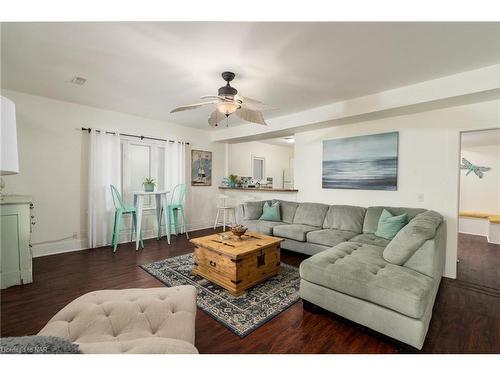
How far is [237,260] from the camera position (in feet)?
7.72

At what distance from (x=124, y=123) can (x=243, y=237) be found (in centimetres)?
334

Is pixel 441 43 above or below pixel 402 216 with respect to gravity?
above

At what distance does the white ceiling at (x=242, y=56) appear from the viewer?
6.02 ft

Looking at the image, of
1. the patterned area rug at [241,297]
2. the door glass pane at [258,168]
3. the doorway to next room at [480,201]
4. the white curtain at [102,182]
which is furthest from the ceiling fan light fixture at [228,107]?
the door glass pane at [258,168]

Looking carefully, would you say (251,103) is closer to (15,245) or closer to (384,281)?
(384,281)

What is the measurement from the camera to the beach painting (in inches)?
136

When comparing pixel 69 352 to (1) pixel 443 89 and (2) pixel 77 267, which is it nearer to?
(2) pixel 77 267

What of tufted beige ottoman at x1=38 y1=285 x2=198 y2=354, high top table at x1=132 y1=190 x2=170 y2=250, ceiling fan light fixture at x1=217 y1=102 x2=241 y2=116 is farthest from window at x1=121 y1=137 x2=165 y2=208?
tufted beige ottoman at x1=38 y1=285 x2=198 y2=354

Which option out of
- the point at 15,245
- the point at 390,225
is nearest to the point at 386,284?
the point at 390,225

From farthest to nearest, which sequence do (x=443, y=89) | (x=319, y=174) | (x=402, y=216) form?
(x=319, y=174), (x=402, y=216), (x=443, y=89)

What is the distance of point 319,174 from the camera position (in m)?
4.32

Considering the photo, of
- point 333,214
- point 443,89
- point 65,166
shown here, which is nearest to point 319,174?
point 333,214

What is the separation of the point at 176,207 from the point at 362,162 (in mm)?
3659

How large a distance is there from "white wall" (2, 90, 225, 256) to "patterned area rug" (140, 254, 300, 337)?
1802mm
